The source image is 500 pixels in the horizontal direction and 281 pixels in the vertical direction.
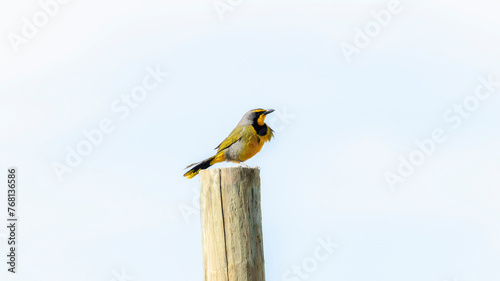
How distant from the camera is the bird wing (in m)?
7.85

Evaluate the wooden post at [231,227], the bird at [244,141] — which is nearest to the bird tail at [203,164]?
the bird at [244,141]

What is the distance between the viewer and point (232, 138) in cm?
791

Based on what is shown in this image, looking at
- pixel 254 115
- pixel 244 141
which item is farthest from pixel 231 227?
pixel 254 115

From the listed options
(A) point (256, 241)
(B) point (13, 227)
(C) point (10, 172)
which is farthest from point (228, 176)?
(C) point (10, 172)

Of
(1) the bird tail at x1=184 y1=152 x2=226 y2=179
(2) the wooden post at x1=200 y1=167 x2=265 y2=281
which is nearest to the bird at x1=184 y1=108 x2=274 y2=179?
(1) the bird tail at x1=184 y1=152 x2=226 y2=179

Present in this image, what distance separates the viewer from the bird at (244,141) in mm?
7770

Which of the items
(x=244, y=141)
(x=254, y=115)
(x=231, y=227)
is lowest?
(x=231, y=227)

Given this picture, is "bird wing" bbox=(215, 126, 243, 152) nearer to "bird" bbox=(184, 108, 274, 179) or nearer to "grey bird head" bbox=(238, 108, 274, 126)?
"bird" bbox=(184, 108, 274, 179)

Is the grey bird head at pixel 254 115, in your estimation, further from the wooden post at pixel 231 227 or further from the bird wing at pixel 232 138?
the wooden post at pixel 231 227

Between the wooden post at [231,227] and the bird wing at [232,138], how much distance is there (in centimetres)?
353

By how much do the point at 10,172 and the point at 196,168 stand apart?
12.8 ft

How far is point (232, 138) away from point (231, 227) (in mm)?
3801

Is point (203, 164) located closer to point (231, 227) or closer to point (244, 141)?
point (244, 141)

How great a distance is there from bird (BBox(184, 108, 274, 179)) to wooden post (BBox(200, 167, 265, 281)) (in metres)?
3.44
